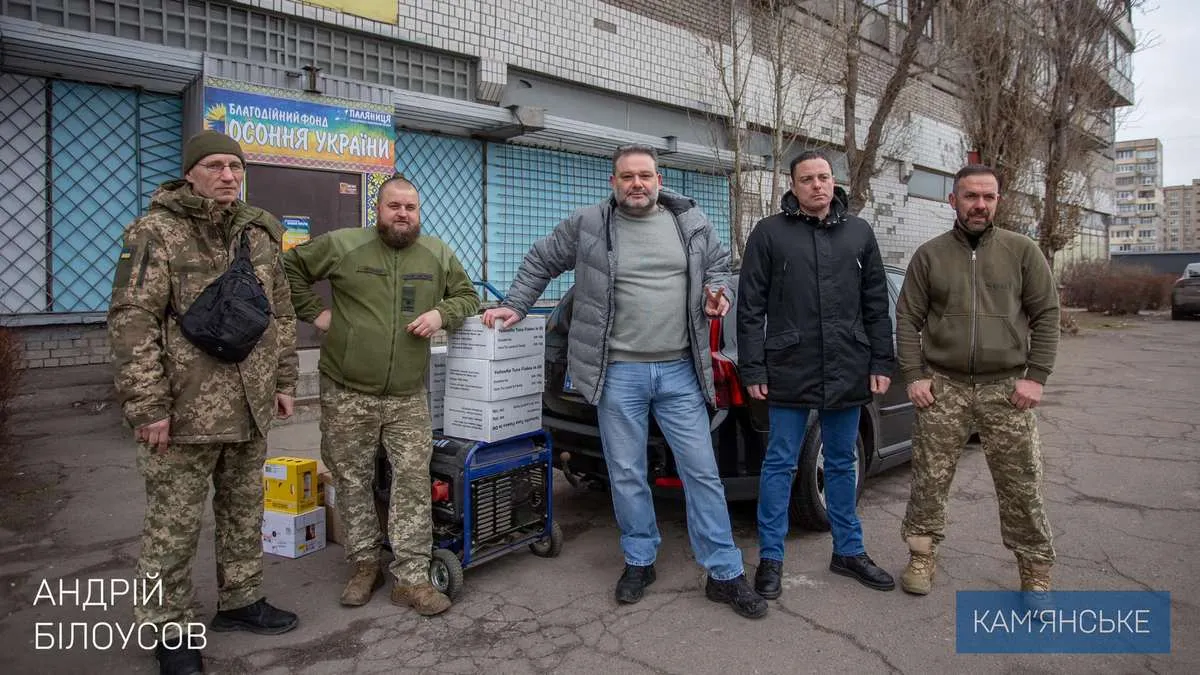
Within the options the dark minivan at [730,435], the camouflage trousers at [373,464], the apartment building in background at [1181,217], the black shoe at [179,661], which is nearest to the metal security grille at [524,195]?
the dark minivan at [730,435]

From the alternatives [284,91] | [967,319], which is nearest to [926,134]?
[284,91]

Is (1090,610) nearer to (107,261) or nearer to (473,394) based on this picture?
(473,394)

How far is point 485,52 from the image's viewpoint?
9.37 metres

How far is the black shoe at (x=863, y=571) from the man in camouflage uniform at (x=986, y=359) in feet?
0.37

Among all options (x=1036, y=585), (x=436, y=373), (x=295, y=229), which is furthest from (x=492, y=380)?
(x=295, y=229)

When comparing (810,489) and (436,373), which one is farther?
(810,489)

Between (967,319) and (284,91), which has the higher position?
(284,91)

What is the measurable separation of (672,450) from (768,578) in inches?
29.9

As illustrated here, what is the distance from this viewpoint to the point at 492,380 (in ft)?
12.4

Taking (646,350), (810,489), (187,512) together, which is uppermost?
(646,350)

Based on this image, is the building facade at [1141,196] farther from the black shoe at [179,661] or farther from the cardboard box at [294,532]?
the black shoe at [179,661]

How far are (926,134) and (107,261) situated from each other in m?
16.7

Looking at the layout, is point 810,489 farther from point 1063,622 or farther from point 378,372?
point 378,372

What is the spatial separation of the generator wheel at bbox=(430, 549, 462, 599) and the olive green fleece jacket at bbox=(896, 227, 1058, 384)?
234 centimetres
